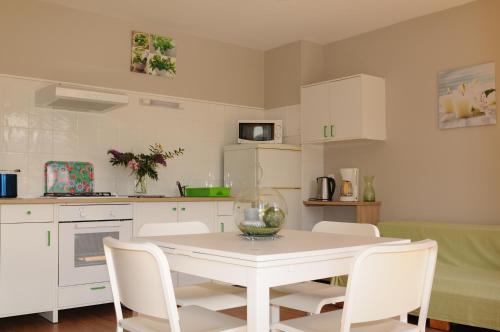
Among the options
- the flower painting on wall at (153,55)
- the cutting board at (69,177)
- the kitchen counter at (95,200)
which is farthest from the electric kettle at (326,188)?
the cutting board at (69,177)

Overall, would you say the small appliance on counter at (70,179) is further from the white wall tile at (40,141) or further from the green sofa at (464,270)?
the green sofa at (464,270)

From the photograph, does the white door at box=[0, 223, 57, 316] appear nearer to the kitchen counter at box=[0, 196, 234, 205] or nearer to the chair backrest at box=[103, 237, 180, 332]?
the kitchen counter at box=[0, 196, 234, 205]

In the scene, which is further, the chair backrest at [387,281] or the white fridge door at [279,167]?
the white fridge door at [279,167]

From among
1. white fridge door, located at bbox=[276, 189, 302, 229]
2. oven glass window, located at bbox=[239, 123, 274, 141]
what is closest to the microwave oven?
oven glass window, located at bbox=[239, 123, 274, 141]

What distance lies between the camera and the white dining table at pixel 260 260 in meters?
1.66

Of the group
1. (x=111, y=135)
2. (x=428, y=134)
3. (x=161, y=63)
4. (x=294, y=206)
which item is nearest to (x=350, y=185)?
(x=294, y=206)

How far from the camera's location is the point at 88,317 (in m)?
4.11

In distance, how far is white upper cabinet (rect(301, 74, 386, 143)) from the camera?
200 inches

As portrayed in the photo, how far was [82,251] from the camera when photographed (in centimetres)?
407

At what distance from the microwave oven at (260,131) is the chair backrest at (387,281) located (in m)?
3.86

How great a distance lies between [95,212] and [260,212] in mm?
2320

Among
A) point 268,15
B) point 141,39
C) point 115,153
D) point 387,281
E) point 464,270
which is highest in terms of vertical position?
point 268,15

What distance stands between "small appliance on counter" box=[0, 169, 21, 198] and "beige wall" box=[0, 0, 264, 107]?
0.90 m

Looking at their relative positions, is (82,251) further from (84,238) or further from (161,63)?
(161,63)
